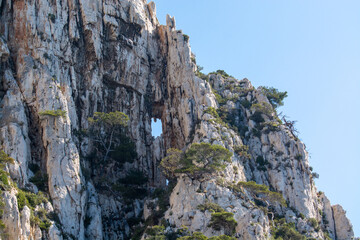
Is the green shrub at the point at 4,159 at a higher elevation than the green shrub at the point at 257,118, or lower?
lower

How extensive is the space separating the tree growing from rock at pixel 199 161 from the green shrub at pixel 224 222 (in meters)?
9.16

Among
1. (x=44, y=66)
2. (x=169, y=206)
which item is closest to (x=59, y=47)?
(x=44, y=66)

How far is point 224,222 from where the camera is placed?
70.9 metres

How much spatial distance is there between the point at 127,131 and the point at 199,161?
1986cm

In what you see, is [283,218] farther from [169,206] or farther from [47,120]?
[47,120]

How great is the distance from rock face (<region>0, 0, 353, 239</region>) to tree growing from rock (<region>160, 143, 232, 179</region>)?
150 cm

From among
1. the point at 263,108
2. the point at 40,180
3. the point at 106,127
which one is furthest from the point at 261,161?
the point at 40,180

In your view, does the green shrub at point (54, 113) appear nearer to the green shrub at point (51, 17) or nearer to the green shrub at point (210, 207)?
the green shrub at point (51, 17)

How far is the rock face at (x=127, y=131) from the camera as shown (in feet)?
237

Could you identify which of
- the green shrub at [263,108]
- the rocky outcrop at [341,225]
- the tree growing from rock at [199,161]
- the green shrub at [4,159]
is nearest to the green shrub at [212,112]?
the green shrub at [263,108]

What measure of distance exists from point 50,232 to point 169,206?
58.9 ft

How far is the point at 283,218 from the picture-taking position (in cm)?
7906

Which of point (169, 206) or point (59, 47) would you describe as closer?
point (169, 206)

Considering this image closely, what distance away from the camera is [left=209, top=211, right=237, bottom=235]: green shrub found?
7038 cm
